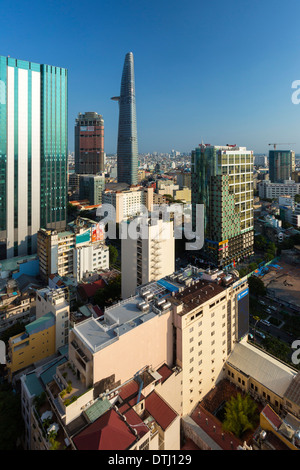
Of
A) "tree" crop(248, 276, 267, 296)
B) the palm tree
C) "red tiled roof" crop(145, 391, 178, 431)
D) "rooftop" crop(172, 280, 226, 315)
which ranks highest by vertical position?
"rooftop" crop(172, 280, 226, 315)

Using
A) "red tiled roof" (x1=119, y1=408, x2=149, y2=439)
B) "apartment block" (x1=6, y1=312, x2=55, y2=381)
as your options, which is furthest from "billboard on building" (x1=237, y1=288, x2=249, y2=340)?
"apartment block" (x1=6, y1=312, x2=55, y2=381)

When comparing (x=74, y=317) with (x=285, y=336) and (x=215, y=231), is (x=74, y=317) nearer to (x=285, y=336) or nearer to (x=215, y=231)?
(x=285, y=336)

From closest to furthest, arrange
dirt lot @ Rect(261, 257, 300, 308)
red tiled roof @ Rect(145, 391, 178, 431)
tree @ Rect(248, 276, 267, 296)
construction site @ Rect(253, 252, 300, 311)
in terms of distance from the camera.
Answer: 1. red tiled roof @ Rect(145, 391, 178, 431)
2. tree @ Rect(248, 276, 267, 296)
3. construction site @ Rect(253, 252, 300, 311)
4. dirt lot @ Rect(261, 257, 300, 308)

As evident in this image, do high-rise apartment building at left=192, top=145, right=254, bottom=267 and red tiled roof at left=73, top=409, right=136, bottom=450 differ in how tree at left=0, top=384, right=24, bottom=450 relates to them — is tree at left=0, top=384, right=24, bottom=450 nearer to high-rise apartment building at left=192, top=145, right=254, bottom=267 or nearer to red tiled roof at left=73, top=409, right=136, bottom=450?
red tiled roof at left=73, top=409, right=136, bottom=450

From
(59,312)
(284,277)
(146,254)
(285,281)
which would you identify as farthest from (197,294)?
(284,277)

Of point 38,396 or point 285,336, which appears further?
point 285,336

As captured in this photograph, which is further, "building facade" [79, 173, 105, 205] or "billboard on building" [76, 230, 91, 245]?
"building facade" [79, 173, 105, 205]
